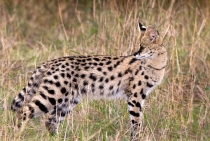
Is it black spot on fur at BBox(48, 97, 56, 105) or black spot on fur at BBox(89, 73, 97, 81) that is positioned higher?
black spot on fur at BBox(89, 73, 97, 81)

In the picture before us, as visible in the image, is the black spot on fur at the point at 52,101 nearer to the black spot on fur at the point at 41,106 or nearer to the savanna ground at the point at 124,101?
the black spot on fur at the point at 41,106

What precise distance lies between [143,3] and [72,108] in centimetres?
214

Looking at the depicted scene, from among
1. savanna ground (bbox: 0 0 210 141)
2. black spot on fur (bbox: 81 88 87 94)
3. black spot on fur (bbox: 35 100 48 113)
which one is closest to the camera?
black spot on fur (bbox: 35 100 48 113)

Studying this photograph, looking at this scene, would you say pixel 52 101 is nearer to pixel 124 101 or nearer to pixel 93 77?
pixel 93 77

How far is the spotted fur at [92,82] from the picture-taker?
22.4ft

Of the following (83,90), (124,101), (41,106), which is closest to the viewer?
(41,106)

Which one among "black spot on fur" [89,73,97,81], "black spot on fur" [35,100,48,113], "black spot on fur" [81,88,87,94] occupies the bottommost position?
"black spot on fur" [35,100,48,113]

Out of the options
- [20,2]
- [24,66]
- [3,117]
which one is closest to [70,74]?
[3,117]

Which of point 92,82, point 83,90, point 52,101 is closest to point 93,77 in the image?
point 92,82

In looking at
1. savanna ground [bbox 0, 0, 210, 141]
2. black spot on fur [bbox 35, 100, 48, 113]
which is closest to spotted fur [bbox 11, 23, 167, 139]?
black spot on fur [bbox 35, 100, 48, 113]

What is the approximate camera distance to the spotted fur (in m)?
6.82

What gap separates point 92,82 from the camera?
725 centimetres

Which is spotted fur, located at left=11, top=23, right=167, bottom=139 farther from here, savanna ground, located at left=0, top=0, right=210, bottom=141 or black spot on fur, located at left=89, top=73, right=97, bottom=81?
savanna ground, located at left=0, top=0, right=210, bottom=141

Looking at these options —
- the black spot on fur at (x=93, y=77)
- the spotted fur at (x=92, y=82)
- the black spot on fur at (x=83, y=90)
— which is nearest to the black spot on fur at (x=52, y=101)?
the spotted fur at (x=92, y=82)
